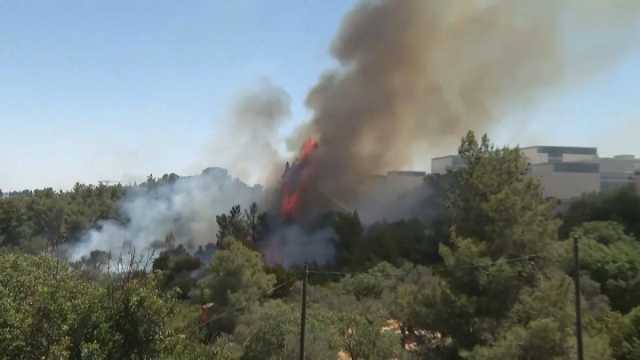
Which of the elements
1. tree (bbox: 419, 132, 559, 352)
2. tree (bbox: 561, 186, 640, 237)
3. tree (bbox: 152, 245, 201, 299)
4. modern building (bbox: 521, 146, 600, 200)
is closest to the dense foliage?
tree (bbox: 419, 132, 559, 352)

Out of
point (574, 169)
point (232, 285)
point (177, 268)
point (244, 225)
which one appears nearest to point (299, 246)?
point (244, 225)

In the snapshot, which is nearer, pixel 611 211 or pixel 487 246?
pixel 487 246

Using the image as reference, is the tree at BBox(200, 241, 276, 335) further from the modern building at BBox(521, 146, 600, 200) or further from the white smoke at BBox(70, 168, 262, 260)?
the modern building at BBox(521, 146, 600, 200)

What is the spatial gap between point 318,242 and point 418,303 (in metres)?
34.7

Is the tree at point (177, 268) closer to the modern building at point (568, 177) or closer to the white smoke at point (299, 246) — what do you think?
the white smoke at point (299, 246)

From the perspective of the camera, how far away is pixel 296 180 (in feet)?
208

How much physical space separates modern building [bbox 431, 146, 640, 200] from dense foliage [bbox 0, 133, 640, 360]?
122 feet

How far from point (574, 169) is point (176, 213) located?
47.3 metres

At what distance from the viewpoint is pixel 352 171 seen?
61.0m

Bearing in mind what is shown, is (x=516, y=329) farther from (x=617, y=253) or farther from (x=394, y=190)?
(x=394, y=190)

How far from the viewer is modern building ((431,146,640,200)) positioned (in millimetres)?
79688

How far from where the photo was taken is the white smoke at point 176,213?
232ft

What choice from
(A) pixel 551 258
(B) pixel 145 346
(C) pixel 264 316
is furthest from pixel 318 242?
(B) pixel 145 346

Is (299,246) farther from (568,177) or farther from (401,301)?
(568,177)
